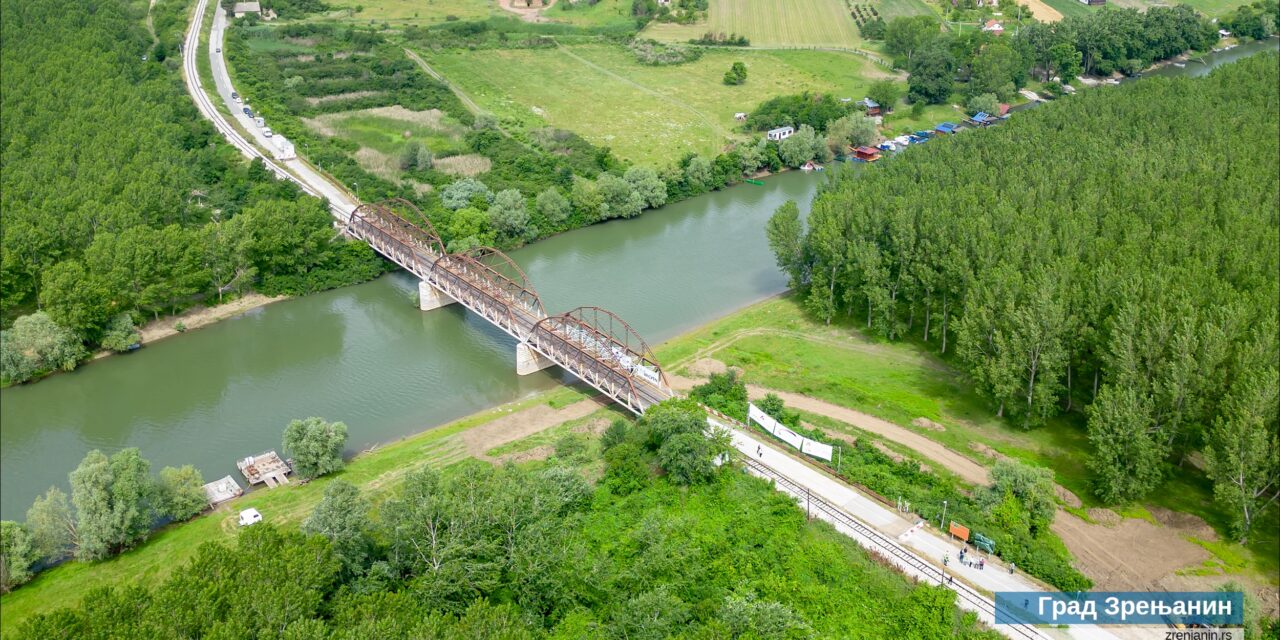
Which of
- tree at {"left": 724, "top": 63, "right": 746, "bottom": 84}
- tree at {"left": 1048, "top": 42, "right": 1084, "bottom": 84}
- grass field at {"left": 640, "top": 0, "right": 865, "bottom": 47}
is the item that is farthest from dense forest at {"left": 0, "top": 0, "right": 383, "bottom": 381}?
tree at {"left": 1048, "top": 42, "right": 1084, "bottom": 84}

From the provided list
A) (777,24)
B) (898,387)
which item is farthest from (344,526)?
(777,24)

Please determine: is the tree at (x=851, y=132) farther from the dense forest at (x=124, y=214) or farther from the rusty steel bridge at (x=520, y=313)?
the dense forest at (x=124, y=214)

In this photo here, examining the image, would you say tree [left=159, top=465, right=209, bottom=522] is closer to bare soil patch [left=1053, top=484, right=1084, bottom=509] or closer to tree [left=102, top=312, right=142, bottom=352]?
tree [left=102, top=312, right=142, bottom=352]

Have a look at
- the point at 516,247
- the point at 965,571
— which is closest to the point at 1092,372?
the point at 965,571

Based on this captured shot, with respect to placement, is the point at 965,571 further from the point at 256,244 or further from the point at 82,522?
the point at 256,244

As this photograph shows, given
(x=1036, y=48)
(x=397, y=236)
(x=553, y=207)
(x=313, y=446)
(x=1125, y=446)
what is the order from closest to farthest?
1. (x=1125, y=446)
2. (x=313, y=446)
3. (x=397, y=236)
4. (x=553, y=207)
5. (x=1036, y=48)

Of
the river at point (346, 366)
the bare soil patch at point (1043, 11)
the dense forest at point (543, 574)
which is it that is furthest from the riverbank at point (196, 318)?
the bare soil patch at point (1043, 11)

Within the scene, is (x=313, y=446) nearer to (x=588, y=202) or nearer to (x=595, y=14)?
(x=588, y=202)
